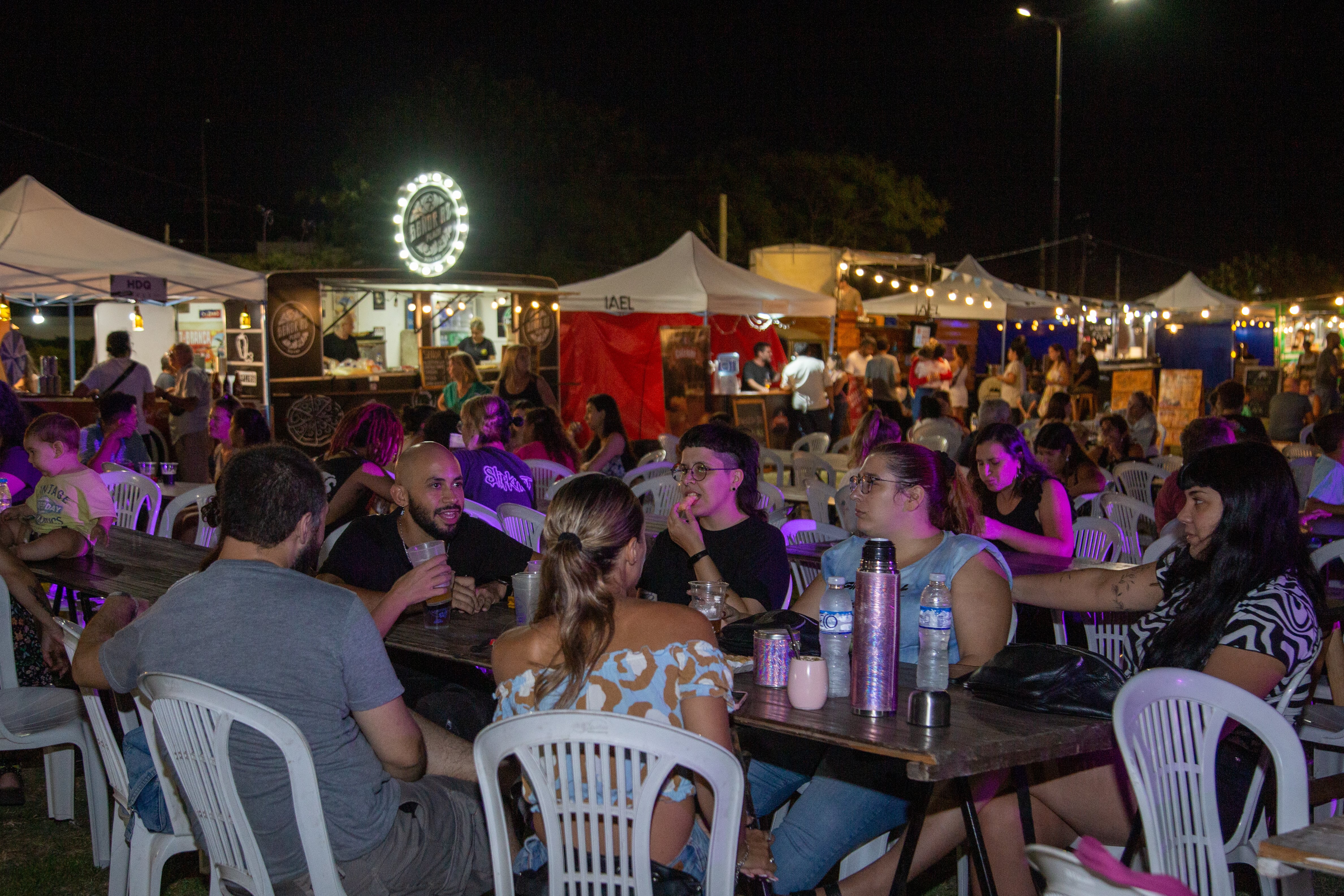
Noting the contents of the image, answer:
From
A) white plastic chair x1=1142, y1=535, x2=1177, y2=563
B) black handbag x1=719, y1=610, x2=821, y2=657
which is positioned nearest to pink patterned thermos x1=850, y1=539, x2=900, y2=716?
black handbag x1=719, y1=610, x2=821, y2=657

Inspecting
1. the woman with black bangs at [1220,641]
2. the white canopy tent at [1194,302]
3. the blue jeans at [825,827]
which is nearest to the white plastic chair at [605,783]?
the blue jeans at [825,827]

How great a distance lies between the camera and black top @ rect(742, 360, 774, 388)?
15.6 meters

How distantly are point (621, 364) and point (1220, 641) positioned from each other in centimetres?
1351

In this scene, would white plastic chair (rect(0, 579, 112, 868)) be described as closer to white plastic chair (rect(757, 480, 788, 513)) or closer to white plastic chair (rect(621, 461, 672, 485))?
white plastic chair (rect(757, 480, 788, 513))

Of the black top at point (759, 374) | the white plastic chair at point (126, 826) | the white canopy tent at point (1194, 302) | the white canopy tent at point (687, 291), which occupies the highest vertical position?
the white canopy tent at point (1194, 302)

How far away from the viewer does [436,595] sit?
3223mm

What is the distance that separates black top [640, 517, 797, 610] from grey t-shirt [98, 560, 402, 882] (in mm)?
1455

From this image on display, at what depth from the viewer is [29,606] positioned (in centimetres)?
367

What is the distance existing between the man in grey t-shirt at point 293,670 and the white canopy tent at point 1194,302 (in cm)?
2401

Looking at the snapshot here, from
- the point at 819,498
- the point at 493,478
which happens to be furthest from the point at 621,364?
the point at 493,478

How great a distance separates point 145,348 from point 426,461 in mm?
17824

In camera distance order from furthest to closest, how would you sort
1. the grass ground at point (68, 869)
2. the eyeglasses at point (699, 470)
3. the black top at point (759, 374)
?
1. the black top at point (759, 374)
2. the eyeglasses at point (699, 470)
3. the grass ground at point (68, 869)

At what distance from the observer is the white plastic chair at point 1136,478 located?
786 centimetres

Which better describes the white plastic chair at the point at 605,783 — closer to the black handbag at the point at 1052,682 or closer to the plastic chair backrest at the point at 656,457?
the black handbag at the point at 1052,682
